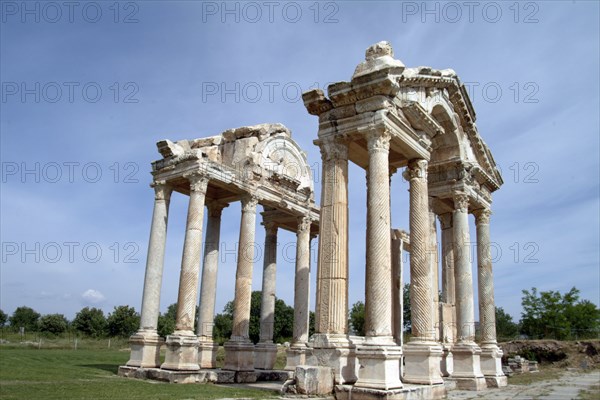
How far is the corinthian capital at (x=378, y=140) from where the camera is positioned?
15.3 m

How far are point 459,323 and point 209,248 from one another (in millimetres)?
13230

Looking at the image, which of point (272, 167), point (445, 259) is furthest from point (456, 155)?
point (272, 167)

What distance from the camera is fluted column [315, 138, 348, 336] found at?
14.6m

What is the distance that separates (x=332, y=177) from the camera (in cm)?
1584

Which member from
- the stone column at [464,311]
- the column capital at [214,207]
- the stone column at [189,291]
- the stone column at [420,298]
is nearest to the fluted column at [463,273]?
the stone column at [464,311]

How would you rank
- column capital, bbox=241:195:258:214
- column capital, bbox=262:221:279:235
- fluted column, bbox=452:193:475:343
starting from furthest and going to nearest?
column capital, bbox=262:221:279:235
column capital, bbox=241:195:258:214
fluted column, bbox=452:193:475:343

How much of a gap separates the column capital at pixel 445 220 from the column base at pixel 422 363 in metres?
9.43

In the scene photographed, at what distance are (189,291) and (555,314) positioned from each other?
57959 mm

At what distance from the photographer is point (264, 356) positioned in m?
25.7

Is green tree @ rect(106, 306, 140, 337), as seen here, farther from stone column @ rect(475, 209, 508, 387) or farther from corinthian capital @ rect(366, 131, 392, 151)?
corinthian capital @ rect(366, 131, 392, 151)

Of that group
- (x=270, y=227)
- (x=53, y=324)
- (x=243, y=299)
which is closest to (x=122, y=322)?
(x=53, y=324)

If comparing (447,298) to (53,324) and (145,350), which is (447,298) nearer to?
(145,350)

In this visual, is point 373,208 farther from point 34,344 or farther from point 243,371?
point 34,344

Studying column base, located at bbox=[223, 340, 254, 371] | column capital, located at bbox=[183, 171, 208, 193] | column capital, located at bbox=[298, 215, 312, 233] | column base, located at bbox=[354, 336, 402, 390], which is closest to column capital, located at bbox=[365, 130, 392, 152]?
column base, located at bbox=[354, 336, 402, 390]
